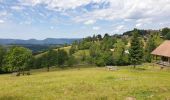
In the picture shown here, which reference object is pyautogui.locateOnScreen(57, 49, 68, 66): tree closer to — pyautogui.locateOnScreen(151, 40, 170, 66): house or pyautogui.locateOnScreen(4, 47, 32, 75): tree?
pyautogui.locateOnScreen(4, 47, 32, 75): tree

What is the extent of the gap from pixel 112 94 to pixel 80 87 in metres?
5.61

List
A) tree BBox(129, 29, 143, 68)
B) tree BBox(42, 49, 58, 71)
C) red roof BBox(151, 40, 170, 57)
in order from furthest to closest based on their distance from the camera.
Result: tree BBox(42, 49, 58, 71)
tree BBox(129, 29, 143, 68)
red roof BBox(151, 40, 170, 57)

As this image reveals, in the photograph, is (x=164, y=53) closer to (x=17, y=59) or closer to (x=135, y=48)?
(x=135, y=48)

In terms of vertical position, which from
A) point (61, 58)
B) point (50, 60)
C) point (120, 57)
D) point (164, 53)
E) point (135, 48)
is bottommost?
point (50, 60)

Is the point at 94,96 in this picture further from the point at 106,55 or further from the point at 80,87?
the point at 106,55

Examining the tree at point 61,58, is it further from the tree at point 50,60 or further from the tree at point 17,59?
the tree at point 17,59

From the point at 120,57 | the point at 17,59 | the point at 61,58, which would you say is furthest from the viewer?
the point at 61,58

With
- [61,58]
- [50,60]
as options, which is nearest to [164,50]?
[50,60]

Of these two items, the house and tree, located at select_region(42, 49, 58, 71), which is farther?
tree, located at select_region(42, 49, 58, 71)

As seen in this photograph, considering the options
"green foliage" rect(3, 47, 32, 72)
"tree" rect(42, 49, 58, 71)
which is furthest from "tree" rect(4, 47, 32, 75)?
"tree" rect(42, 49, 58, 71)

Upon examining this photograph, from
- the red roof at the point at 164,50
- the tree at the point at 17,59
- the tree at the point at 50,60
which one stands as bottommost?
the tree at the point at 50,60

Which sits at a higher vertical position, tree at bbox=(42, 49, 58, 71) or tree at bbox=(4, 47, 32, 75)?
tree at bbox=(4, 47, 32, 75)

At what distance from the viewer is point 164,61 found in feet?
270

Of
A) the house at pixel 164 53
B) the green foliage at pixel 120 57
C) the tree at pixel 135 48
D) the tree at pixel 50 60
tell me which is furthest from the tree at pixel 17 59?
the green foliage at pixel 120 57
